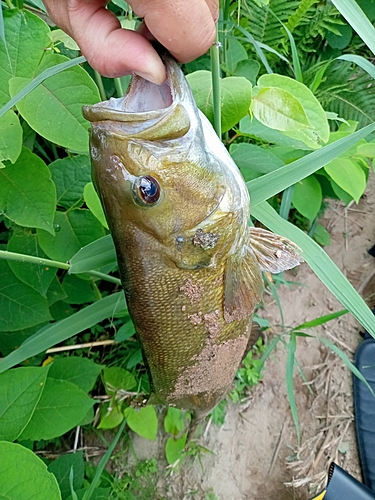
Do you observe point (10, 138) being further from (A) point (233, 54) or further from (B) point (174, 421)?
(B) point (174, 421)

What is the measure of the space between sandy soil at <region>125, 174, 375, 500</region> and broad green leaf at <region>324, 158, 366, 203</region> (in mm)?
974

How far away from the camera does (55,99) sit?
1040 mm

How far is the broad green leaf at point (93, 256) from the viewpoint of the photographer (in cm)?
109

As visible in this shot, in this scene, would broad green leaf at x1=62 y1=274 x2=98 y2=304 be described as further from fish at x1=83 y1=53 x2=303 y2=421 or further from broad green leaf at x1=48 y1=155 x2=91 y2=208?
fish at x1=83 y1=53 x2=303 y2=421

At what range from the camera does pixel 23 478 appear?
993mm

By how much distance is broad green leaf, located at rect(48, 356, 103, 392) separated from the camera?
163 cm

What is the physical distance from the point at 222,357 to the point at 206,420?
42.5 inches

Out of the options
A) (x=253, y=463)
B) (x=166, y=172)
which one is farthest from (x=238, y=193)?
(x=253, y=463)

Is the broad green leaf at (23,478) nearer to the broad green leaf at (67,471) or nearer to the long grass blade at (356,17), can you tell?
the broad green leaf at (67,471)

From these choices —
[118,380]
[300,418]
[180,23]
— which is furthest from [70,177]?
[300,418]

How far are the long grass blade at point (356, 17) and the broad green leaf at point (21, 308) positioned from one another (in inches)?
45.2

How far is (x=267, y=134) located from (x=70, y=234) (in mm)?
623

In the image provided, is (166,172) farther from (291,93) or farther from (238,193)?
(291,93)

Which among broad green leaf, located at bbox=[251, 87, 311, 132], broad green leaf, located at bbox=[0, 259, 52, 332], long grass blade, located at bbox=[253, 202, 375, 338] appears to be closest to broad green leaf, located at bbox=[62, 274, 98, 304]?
broad green leaf, located at bbox=[0, 259, 52, 332]
